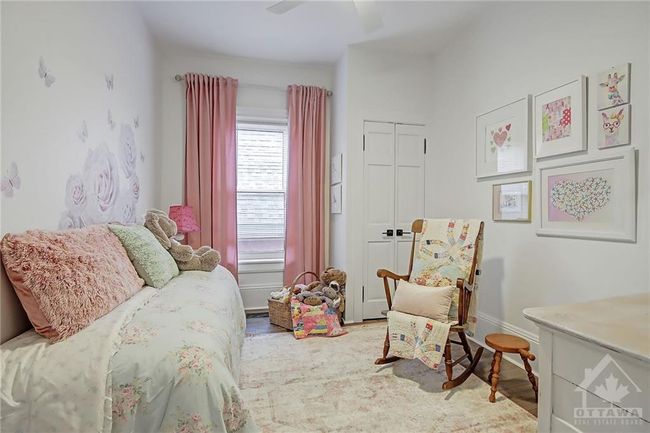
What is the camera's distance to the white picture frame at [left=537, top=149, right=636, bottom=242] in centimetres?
175

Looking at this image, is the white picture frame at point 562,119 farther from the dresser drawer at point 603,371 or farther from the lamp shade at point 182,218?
the lamp shade at point 182,218

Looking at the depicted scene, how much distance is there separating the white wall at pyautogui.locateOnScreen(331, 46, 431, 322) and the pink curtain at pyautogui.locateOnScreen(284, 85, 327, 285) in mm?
429

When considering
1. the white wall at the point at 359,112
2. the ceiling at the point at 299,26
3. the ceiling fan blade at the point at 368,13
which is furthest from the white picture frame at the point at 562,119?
the white wall at the point at 359,112

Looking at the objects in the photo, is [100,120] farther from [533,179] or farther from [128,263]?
[533,179]

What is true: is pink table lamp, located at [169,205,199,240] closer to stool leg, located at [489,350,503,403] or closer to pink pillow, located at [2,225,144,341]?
pink pillow, located at [2,225,144,341]

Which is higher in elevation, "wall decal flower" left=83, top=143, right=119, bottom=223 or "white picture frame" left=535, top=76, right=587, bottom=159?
"white picture frame" left=535, top=76, right=587, bottom=159

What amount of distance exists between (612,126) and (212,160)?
10.9 feet

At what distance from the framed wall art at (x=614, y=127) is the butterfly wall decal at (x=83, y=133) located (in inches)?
116

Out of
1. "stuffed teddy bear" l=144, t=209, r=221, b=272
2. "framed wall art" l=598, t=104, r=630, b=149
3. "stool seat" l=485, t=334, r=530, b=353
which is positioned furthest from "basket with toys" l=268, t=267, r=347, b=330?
"framed wall art" l=598, t=104, r=630, b=149

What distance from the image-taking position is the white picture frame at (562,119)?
77.8 inches

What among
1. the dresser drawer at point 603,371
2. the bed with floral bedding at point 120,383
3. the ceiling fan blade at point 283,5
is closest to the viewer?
the dresser drawer at point 603,371

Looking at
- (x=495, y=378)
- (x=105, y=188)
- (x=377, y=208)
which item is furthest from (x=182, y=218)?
(x=495, y=378)

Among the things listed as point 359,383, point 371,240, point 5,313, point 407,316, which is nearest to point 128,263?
point 5,313

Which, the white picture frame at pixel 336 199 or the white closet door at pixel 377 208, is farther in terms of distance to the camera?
the white picture frame at pixel 336 199
